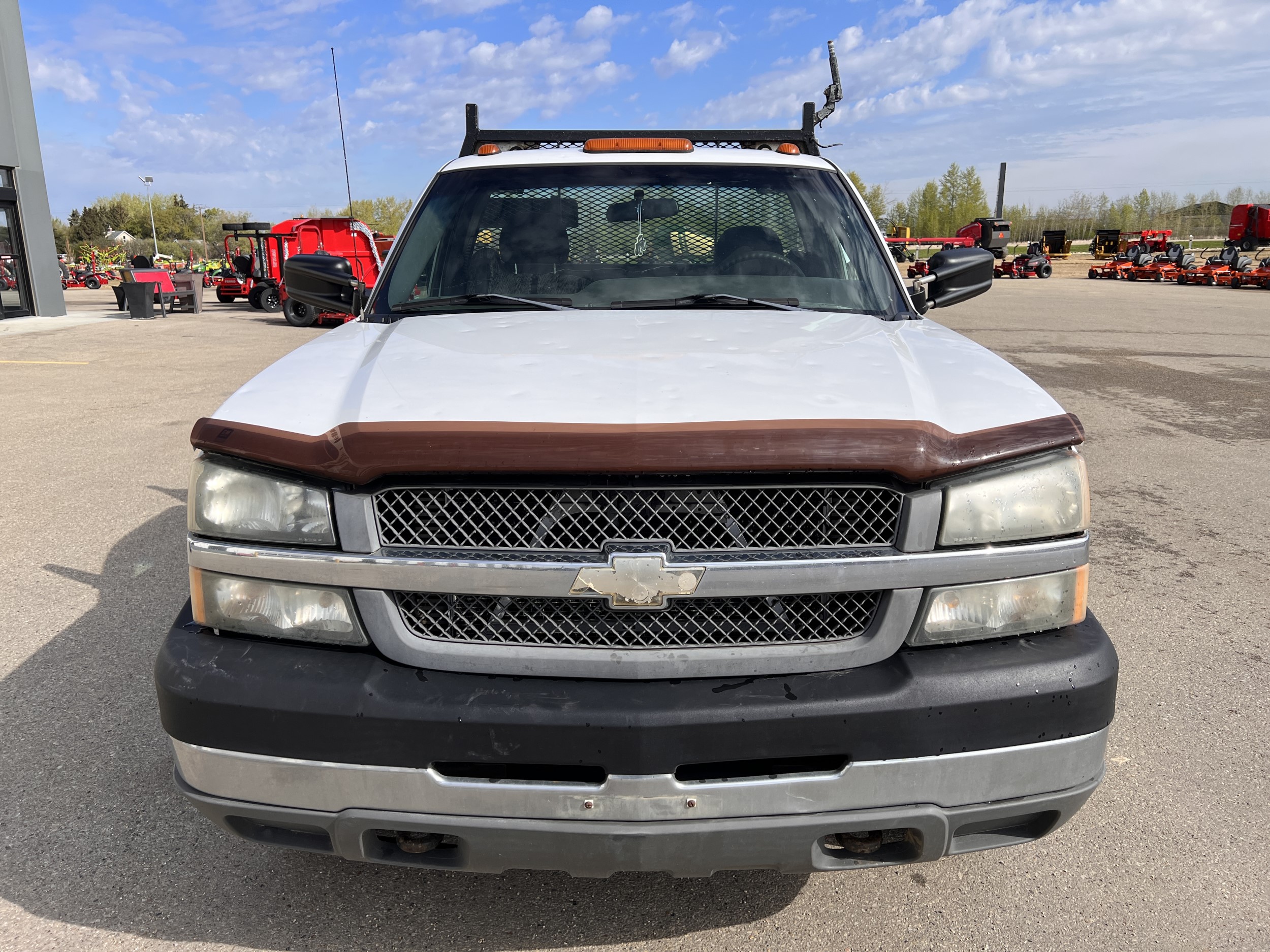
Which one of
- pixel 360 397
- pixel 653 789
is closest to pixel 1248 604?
pixel 653 789

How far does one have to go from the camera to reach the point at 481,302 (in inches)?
116

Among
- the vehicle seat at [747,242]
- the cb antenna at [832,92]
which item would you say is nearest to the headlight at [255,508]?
the vehicle seat at [747,242]

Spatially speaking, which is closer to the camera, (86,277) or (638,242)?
(638,242)

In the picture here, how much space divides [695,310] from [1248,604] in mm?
3202

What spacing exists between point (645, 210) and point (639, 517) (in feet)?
5.84

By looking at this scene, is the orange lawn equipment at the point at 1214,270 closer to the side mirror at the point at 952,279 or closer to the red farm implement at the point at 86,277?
the side mirror at the point at 952,279

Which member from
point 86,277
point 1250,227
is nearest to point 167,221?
point 86,277

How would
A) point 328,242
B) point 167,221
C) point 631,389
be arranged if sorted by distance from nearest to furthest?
point 631,389 < point 328,242 < point 167,221

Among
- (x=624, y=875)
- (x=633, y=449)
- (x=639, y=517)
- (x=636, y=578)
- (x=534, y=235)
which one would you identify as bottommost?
(x=624, y=875)

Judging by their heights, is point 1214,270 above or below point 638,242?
below

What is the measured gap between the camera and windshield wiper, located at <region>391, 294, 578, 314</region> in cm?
293

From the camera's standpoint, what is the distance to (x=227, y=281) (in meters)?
29.0

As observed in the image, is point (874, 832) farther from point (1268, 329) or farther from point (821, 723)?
point (1268, 329)

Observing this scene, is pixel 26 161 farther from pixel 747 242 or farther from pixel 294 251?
pixel 747 242
